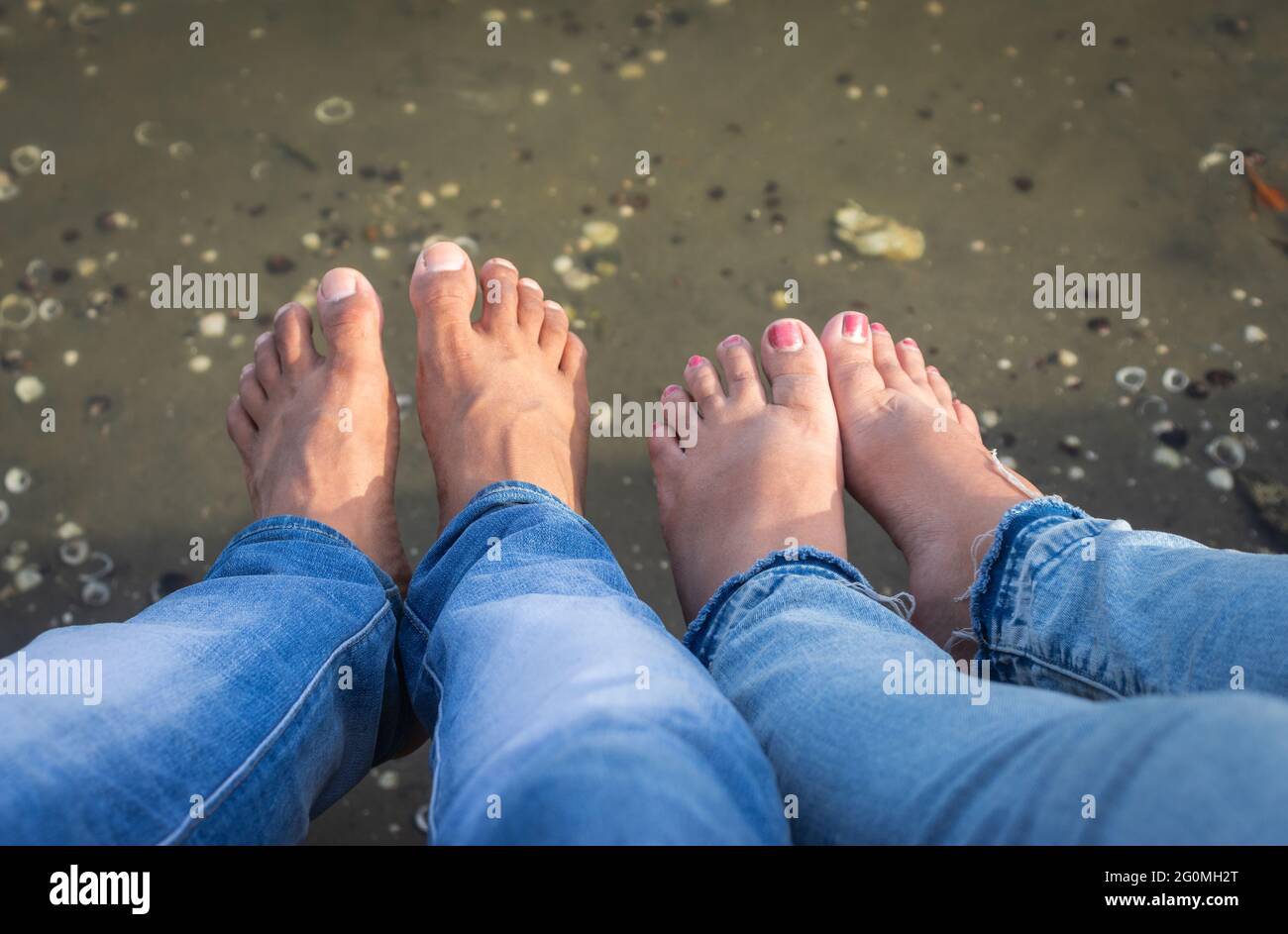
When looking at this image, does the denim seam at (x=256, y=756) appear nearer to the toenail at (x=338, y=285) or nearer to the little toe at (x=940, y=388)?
the toenail at (x=338, y=285)

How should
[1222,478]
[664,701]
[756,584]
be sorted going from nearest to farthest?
[664,701], [756,584], [1222,478]

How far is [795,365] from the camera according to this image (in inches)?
48.3

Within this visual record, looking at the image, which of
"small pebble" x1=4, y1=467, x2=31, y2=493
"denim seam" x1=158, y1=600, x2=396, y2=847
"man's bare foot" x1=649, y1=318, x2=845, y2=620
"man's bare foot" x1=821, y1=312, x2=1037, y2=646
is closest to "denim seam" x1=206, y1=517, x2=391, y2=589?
"denim seam" x1=158, y1=600, x2=396, y2=847

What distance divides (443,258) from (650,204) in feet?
1.07

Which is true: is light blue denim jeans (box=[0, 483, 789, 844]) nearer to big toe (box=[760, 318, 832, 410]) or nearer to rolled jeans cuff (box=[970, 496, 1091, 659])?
rolled jeans cuff (box=[970, 496, 1091, 659])

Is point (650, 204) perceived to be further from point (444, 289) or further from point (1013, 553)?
point (1013, 553)

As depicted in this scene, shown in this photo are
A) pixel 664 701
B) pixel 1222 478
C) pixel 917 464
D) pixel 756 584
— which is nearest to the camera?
pixel 664 701

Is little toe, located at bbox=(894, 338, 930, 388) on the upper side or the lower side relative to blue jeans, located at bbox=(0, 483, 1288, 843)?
upper

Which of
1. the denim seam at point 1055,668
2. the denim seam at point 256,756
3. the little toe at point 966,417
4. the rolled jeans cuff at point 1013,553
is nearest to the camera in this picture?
the denim seam at point 256,756

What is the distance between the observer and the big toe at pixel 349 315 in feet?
3.96

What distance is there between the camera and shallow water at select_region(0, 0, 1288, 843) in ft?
4.03

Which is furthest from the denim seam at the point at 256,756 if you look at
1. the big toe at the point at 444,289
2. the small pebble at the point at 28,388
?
the small pebble at the point at 28,388

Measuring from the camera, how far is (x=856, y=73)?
1462 mm

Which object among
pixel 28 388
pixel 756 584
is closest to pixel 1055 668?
pixel 756 584
